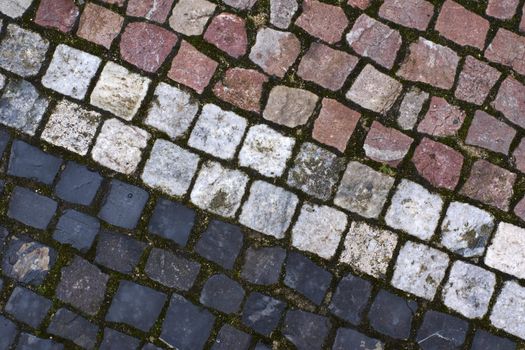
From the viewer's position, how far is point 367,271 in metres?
3.59

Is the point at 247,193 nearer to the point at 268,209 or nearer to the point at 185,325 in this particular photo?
the point at 268,209

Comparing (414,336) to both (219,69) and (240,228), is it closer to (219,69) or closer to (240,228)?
(240,228)

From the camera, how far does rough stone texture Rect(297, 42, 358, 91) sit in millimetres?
3652

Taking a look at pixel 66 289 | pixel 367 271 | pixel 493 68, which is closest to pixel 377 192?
pixel 367 271

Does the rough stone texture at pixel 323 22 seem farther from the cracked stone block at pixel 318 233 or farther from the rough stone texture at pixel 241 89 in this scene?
the cracked stone block at pixel 318 233

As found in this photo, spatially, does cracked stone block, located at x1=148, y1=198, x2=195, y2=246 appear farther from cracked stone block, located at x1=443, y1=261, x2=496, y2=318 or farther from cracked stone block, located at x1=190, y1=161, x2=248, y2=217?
cracked stone block, located at x1=443, y1=261, x2=496, y2=318

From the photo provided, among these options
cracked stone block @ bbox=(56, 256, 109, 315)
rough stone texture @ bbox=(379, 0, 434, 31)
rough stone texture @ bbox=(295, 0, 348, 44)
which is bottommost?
cracked stone block @ bbox=(56, 256, 109, 315)

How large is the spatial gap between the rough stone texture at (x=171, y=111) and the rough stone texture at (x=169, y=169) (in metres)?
0.10

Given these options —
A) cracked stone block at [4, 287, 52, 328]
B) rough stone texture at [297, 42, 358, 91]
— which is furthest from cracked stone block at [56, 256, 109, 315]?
rough stone texture at [297, 42, 358, 91]

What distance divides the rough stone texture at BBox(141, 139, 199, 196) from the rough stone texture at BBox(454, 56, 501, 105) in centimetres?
168

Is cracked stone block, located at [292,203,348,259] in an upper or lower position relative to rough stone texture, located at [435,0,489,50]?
lower

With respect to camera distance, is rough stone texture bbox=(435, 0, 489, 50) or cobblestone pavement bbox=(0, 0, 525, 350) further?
→ rough stone texture bbox=(435, 0, 489, 50)

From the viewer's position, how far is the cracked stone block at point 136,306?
3564mm

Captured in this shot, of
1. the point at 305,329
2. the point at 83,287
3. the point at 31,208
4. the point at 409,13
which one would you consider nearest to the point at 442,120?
the point at 409,13
